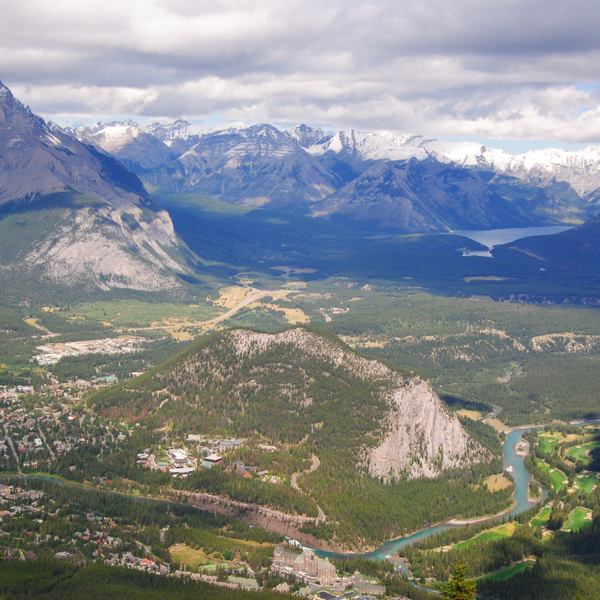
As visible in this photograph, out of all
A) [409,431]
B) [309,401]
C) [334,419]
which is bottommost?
[409,431]

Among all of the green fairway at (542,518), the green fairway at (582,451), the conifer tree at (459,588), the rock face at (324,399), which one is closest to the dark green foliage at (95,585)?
the conifer tree at (459,588)

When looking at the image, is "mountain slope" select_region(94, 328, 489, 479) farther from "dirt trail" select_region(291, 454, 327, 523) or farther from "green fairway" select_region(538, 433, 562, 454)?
"green fairway" select_region(538, 433, 562, 454)

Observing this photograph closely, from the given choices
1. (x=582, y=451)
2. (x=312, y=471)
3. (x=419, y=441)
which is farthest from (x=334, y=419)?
(x=582, y=451)

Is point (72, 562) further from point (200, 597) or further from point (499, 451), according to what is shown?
point (499, 451)

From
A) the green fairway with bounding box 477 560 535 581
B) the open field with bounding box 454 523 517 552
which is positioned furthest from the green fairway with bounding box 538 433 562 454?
the green fairway with bounding box 477 560 535 581

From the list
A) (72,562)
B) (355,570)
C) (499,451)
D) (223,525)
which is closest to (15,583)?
(72,562)

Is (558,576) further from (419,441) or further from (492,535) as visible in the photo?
(419,441)
